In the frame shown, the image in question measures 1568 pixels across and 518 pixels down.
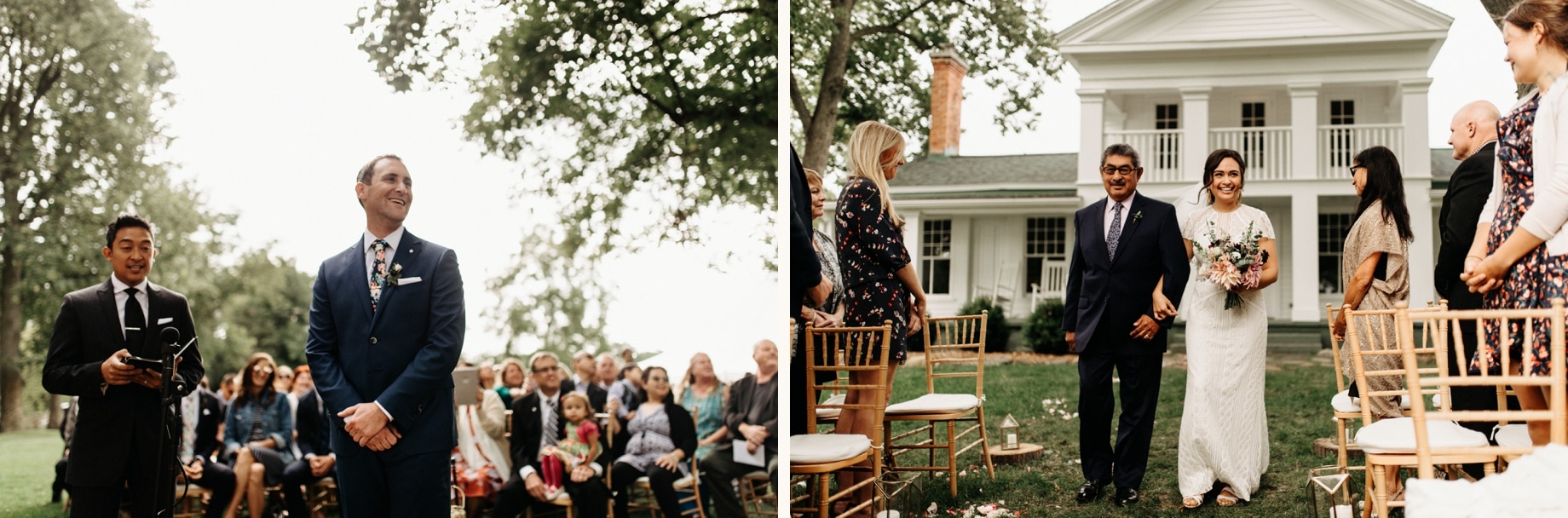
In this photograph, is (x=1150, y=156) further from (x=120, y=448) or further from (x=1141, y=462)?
(x=120, y=448)

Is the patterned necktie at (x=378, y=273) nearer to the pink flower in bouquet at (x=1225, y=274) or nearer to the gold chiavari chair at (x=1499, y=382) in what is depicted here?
the pink flower in bouquet at (x=1225, y=274)

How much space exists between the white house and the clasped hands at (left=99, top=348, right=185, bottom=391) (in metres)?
2.95

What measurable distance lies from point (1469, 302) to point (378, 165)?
12.9 ft

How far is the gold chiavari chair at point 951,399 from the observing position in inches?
176

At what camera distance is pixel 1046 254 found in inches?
176

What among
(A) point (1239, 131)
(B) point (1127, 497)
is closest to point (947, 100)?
(A) point (1239, 131)

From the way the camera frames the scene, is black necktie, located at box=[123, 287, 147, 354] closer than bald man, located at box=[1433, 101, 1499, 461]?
No

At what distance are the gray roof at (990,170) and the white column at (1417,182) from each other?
1.16 metres

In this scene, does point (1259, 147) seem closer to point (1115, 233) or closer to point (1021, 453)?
point (1115, 233)

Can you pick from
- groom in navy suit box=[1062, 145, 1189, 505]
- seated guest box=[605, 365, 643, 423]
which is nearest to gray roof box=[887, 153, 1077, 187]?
groom in navy suit box=[1062, 145, 1189, 505]

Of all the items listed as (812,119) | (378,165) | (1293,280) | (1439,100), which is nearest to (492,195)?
(378,165)

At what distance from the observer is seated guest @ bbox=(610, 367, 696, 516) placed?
4.75 meters

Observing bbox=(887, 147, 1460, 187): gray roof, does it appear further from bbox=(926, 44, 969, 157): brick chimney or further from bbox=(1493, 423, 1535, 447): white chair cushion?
bbox=(1493, 423, 1535, 447): white chair cushion

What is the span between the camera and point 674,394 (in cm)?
479
